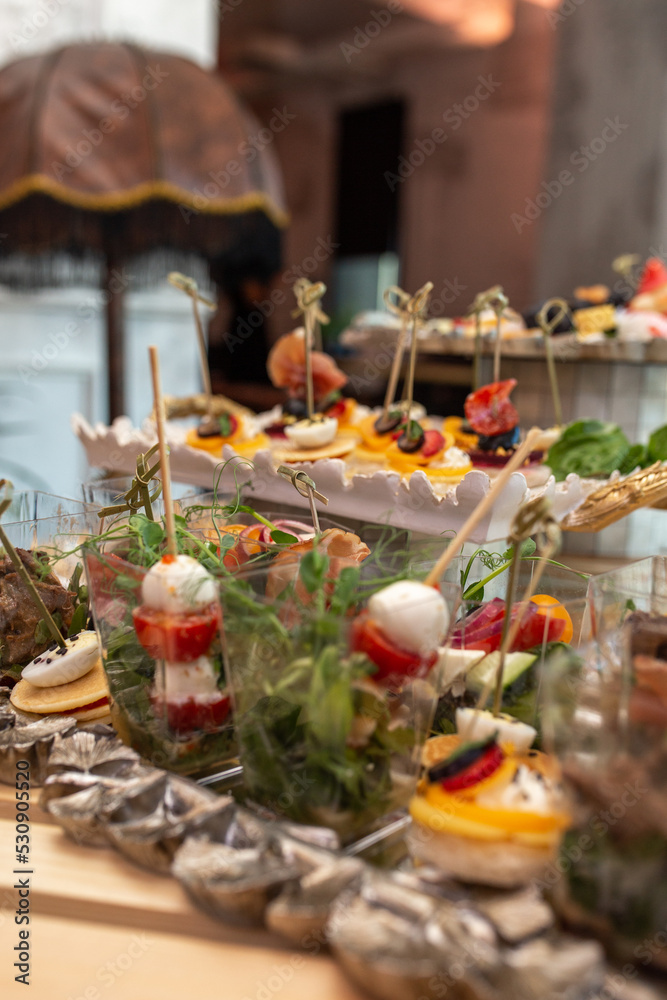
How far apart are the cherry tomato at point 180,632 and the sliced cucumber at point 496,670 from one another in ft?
0.70

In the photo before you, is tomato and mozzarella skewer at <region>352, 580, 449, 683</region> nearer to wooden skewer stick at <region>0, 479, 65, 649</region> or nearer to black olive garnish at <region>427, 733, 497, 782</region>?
black olive garnish at <region>427, 733, 497, 782</region>

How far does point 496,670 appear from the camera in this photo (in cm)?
66

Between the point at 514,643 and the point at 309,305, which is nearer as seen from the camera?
the point at 514,643

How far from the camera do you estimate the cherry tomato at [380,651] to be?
57cm

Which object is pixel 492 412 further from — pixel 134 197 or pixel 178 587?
pixel 134 197

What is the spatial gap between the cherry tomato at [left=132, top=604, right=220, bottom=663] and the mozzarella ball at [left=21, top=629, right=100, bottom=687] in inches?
7.0

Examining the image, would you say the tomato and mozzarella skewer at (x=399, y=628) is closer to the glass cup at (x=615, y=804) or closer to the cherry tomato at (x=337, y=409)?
the glass cup at (x=615, y=804)

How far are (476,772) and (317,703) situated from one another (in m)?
0.12

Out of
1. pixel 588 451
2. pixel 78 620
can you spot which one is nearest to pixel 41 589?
pixel 78 620

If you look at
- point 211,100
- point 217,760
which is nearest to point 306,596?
point 217,760

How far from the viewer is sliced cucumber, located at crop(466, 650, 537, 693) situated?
2.18ft

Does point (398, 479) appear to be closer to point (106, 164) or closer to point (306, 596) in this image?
point (306, 596)

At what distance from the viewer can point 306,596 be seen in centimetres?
61

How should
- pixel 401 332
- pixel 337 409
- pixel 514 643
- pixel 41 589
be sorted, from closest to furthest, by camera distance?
pixel 514 643 < pixel 41 589 < pixel 401 332 < pixel 337 409
